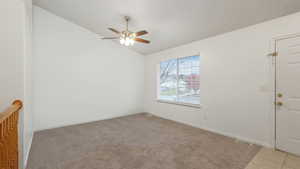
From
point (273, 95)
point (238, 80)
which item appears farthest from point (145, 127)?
point (273, 95)

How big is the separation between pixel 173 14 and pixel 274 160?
3.24 meters

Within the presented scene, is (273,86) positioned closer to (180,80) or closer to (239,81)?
(239,81)

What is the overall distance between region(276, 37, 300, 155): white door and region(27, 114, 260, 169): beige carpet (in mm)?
496

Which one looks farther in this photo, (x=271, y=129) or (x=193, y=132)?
(x=193, y=132)

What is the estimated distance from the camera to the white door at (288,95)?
2.23 m

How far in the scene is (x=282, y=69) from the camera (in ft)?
7.75

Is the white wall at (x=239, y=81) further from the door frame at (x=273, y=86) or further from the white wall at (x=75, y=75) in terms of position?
the white wall at (x=75, y=75)

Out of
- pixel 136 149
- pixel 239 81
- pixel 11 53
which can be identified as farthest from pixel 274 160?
pixel 11 53

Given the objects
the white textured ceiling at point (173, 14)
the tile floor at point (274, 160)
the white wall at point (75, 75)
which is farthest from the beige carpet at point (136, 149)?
the white textured ceiling at point (173, 14)

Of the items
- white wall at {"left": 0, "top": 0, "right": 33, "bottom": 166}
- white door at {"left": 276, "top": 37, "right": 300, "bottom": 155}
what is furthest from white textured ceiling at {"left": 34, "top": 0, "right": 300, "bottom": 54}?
white wall at {"left": 0, "top": 0, "right": 33, "bottom": 166}

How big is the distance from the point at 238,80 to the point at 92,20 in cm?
407

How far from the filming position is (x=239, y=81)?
287cm

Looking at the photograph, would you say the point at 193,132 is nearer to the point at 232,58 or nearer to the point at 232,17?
the point at 232,58

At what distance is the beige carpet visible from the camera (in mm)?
2016
